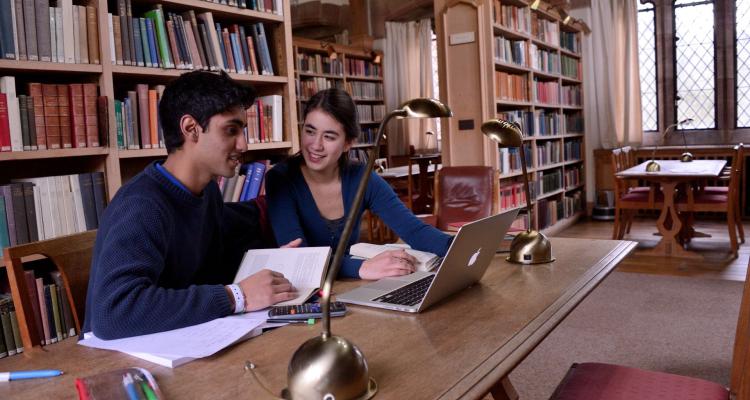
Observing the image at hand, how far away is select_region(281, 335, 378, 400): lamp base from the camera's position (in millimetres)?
869

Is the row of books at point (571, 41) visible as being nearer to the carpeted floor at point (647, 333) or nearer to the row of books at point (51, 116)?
the carpeted floor at point (647, 333)

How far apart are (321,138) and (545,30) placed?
5368 millimetres

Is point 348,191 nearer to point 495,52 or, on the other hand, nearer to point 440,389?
point 440,389

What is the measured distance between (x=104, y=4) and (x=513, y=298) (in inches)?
78.5

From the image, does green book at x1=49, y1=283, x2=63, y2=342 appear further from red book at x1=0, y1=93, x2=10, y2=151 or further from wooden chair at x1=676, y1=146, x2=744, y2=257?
wooden chair at x1=676, y1=146, x2=744, y2=257

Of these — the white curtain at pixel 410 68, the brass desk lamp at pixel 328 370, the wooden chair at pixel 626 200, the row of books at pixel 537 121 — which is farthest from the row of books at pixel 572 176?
the brass desk lamp at pixel 328 370

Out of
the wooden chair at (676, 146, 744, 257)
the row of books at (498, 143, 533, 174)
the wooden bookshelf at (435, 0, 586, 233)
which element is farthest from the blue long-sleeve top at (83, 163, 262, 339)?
the wooden chair at (676, 146, 744, 257)

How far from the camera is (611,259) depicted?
1777 millimetres

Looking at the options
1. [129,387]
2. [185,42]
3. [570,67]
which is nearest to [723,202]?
[570,67]

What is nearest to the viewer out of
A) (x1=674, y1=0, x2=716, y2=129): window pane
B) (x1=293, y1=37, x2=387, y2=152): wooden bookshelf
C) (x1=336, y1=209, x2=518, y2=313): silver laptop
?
(x1=336, y1=209, x2=518, y2=313): silver laptop

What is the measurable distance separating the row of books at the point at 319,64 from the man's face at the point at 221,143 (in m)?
6.51

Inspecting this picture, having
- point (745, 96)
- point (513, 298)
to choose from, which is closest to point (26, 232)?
point (513, 298)

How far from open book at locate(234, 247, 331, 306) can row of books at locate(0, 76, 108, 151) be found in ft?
3.93

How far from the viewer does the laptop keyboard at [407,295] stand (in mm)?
1353
